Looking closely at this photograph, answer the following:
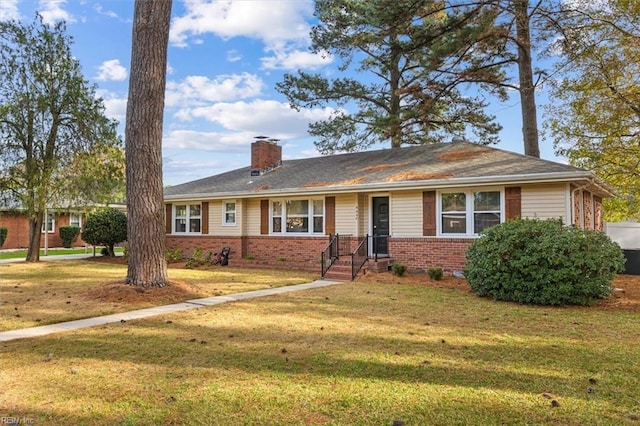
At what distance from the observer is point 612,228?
17.1m

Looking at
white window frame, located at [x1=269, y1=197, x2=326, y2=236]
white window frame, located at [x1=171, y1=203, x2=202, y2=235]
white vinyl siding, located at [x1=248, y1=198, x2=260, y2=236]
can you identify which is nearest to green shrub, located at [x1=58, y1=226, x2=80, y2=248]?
white window frame, located at [x1=171, y1=203, x2=202, y2=235]

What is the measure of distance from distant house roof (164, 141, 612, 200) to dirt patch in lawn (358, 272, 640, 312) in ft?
9.24

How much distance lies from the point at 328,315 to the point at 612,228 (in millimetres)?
15296

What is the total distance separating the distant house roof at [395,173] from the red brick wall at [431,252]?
1749mm

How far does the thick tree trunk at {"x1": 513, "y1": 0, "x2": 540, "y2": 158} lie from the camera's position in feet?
53.0

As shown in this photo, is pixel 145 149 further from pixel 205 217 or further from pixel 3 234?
pixel 3 234

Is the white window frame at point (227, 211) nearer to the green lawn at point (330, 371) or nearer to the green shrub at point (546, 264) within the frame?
the green lawn at point (330, 371)

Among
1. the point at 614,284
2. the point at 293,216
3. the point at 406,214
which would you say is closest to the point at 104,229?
the point at 293,216

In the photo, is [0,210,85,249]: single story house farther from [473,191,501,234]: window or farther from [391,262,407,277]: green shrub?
[473,191,501,234]: window

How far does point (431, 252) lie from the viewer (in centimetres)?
1316

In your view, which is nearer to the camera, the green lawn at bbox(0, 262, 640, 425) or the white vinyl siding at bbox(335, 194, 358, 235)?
the green lawn at bbox(0, 262, 640, 425)

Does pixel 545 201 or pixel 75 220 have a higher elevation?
pixel 545 201

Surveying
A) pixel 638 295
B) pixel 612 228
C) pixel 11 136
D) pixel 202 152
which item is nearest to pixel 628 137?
pixel 612 228

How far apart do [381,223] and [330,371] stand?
10458 mm
